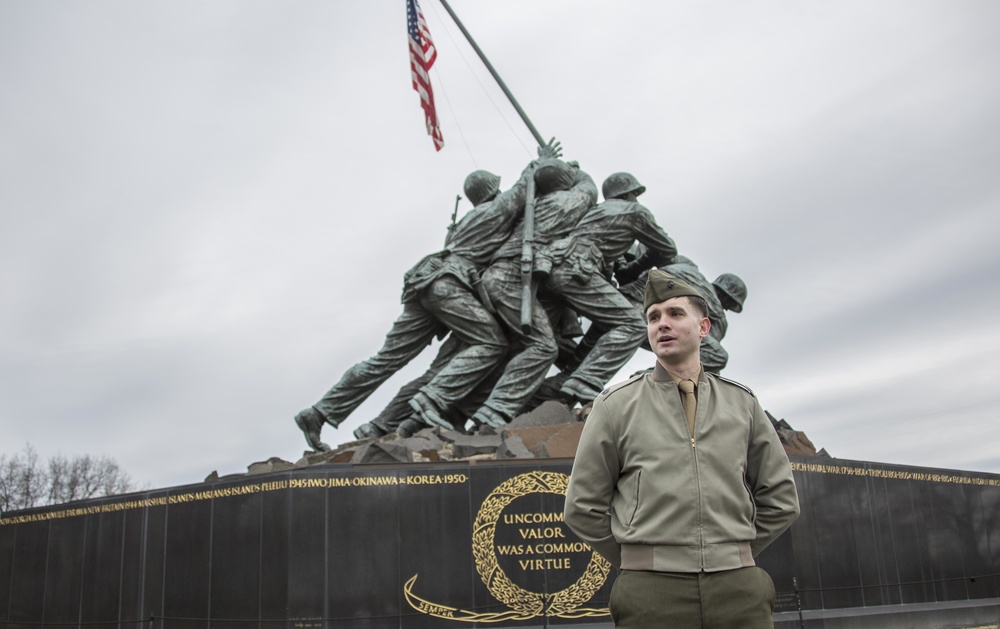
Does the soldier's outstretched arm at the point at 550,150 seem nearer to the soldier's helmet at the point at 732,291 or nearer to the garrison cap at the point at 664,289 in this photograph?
the soldier's helmet at the point at 732,291

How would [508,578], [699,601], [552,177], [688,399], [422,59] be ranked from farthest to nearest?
[422,59], [552,177], [508,578], [688,399], [699,601]

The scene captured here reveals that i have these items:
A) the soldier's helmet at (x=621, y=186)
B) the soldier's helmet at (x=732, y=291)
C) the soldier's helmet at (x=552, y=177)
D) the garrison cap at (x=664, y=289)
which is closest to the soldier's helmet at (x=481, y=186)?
the soldier's helmet at (x=552, y=177)

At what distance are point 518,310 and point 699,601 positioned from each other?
33.3 feet

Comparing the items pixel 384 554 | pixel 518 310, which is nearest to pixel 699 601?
pixel 384 554

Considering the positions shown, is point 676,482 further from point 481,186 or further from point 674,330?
point 481,186

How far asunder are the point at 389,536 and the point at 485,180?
657 centimetres

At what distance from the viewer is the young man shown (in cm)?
287

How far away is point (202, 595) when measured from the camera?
31.6 ft

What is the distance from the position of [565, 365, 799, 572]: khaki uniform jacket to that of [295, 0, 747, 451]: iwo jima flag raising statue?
9136 millimetres

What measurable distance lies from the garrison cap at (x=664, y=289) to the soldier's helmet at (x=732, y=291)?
1167 centimetres

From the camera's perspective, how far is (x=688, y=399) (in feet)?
10.2

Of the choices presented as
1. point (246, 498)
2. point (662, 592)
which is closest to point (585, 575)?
point (246, 498)

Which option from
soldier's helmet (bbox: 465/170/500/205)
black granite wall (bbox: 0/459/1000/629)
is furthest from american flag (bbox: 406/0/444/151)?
black granite wall (bbox: 0/459/1000/629)

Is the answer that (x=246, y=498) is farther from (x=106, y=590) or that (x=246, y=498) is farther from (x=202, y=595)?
(x=106, y=590)
